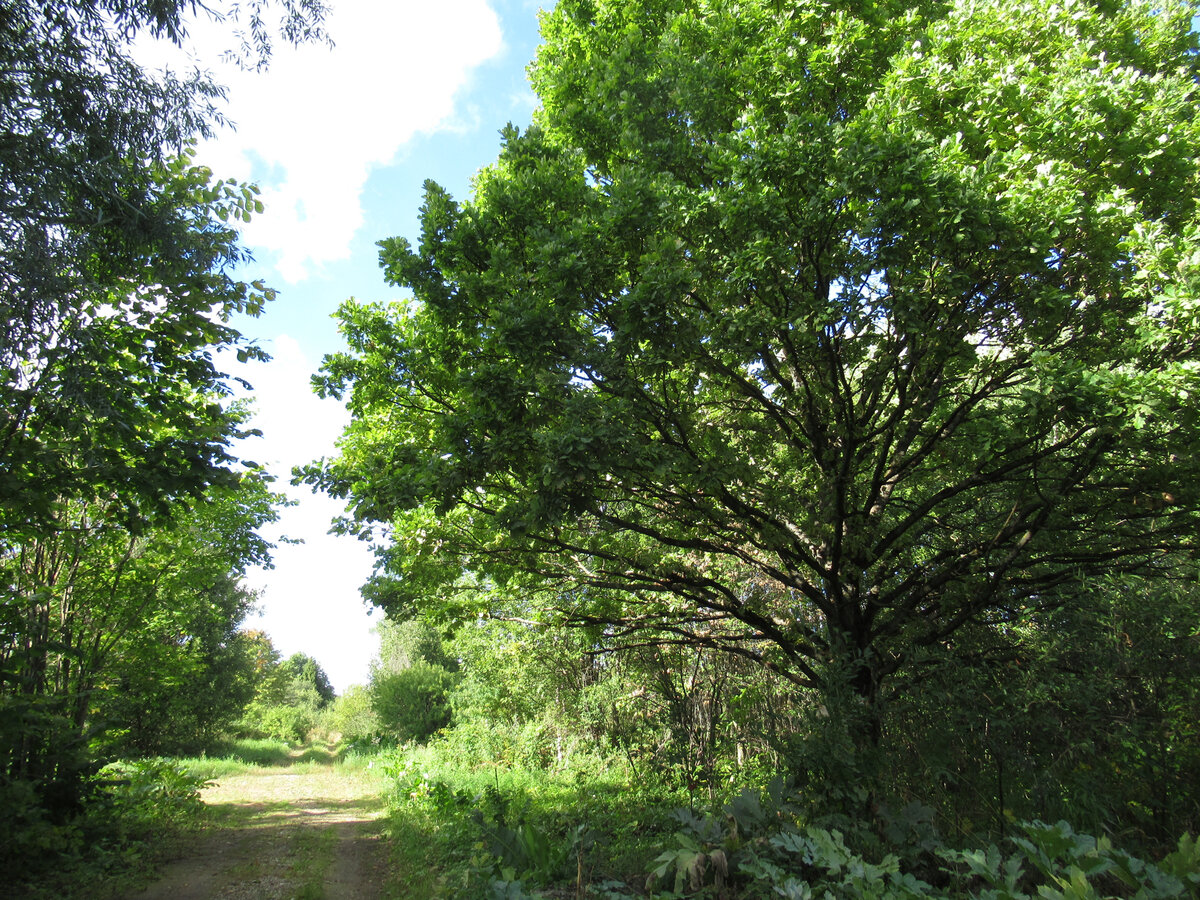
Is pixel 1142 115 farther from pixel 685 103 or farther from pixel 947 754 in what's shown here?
pixel 947 754

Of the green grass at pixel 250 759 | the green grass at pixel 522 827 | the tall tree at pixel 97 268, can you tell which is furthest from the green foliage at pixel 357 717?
the tall tree at pixel 97 268

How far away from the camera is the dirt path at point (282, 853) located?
21.1 ft

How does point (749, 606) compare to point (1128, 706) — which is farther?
point (749, 606)

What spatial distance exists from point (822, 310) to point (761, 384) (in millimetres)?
2427

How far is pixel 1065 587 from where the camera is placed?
20.7ft

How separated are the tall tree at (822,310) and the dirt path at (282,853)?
→ 123 inches

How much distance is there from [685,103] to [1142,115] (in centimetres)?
367

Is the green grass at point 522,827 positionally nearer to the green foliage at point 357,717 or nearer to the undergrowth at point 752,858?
the undergrowth at point 752,858

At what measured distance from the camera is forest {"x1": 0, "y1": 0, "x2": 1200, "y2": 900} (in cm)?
454

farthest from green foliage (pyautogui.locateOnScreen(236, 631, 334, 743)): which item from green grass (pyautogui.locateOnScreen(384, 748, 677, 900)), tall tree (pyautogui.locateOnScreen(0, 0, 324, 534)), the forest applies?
tall tree (pyautogui.locateOnScreen(0, 0, 324, 534))

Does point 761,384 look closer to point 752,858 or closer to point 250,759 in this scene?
point 752,858

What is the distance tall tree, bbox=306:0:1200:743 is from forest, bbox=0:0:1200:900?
44mm

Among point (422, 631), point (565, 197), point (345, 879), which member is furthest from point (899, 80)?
point (422, 631)

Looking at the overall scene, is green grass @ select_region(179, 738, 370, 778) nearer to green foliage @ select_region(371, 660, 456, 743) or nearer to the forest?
green foliage @ select_region(371, 660, 456, 743)
